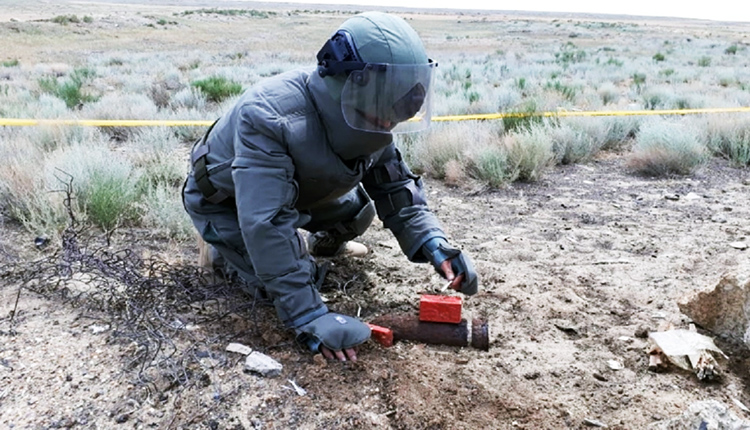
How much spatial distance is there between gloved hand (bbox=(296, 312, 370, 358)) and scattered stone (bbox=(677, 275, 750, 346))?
150 centimetres

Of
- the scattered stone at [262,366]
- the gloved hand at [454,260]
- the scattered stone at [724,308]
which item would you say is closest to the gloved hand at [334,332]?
the scattered stone at [262,366]

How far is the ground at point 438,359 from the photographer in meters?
2.31

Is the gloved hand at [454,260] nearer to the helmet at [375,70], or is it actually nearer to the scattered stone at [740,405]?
the helmet at [375,70]

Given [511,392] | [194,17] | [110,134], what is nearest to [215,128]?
[511,392]

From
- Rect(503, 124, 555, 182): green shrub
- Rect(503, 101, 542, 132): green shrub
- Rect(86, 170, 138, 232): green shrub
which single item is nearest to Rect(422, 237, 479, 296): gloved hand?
Rect(86, 170, 138, 232): green shrub

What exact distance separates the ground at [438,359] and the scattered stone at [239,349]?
0.25 feet

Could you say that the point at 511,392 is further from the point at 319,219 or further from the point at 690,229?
the point at 690,229

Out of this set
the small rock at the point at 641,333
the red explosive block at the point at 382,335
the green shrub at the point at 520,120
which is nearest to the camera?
the red explosive block at the point at 382,335

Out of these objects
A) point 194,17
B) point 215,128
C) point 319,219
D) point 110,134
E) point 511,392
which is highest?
point 215,128

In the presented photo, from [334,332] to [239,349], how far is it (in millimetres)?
422

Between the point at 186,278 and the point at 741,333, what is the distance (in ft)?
8.47

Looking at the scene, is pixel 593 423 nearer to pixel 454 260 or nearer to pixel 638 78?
pixel 454 260

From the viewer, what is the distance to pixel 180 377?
243cm

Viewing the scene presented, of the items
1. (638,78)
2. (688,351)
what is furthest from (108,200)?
(638,78)
